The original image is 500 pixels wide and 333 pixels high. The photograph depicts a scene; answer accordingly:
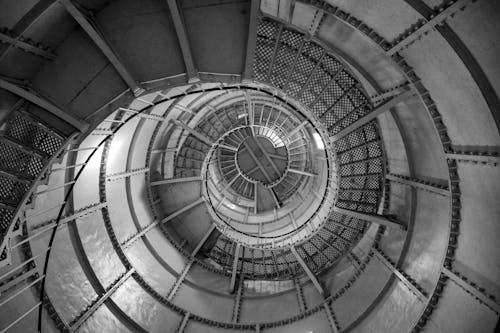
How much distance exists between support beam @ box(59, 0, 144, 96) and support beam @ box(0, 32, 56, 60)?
964mm

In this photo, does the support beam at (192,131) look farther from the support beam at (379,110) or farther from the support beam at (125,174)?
the support beam at (379,110)

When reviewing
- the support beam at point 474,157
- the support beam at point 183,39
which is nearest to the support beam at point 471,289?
the support beam at point 474,157

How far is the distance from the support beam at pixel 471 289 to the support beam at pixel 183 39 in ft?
22.2

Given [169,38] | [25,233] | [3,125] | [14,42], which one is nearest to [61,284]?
[25,233]

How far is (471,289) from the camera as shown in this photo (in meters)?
5.86

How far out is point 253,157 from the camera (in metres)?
19.2

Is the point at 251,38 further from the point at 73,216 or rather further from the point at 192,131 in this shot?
the point at 192,131

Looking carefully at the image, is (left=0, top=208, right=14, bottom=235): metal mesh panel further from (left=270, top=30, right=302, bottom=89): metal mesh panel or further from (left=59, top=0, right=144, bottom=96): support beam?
(left=270, top=30, right=302, bottom=89): metal mesh panel

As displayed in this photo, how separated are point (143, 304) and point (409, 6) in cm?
1150

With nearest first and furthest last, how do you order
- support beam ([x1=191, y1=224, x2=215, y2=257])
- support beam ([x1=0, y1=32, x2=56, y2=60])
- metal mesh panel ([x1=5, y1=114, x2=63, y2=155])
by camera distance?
support beam ([x1=0, y1=32, x2=56, y2=60]) < metal mesh panel ([x1=5, y1=114, x2=63, y2=155]) < support beam ([x1=191, y1=224, x2=215, y2=257])

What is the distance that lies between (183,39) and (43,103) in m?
3.01

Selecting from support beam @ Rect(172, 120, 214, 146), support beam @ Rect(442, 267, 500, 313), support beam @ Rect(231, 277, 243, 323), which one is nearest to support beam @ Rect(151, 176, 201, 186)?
support beam @ Rect(172, 120, 214, 146)

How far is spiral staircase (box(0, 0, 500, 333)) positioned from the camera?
5.34 m

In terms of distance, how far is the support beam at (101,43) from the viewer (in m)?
5.39
